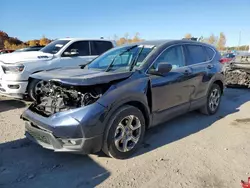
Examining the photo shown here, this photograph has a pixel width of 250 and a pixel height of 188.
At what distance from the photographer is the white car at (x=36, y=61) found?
5.98 metres

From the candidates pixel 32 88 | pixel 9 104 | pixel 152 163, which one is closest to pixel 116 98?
pixel 152 163

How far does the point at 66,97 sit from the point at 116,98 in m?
0.74

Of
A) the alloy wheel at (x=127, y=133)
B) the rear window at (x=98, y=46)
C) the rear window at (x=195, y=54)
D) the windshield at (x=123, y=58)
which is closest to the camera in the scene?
the alloy wheel at (x=127, y=133)

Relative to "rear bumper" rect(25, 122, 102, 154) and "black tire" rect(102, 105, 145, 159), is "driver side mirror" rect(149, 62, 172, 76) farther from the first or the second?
"rear bumper" rect(25, 122, 102, 154)

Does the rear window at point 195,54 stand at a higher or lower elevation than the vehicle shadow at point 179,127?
higher

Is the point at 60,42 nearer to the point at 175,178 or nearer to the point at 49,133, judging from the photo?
the point at 49,133

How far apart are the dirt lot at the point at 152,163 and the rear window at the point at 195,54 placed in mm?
1409

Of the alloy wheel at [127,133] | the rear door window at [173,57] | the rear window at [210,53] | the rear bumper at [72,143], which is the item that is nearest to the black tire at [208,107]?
the rear window at [210,53]

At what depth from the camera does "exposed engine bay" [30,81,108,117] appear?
3.15 m

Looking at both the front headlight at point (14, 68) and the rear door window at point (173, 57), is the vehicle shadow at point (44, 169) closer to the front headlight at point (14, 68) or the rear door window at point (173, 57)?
the rear door window at point (173, 57)

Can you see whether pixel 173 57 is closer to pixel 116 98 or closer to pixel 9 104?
pixel 116 98

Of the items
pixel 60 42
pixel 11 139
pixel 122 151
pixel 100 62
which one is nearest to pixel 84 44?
pixel 60 42

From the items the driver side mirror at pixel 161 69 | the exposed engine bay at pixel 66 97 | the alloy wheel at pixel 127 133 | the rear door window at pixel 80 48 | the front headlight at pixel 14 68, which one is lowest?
the alloy wheel at pixel 127 133

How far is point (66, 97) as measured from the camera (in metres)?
3.32
